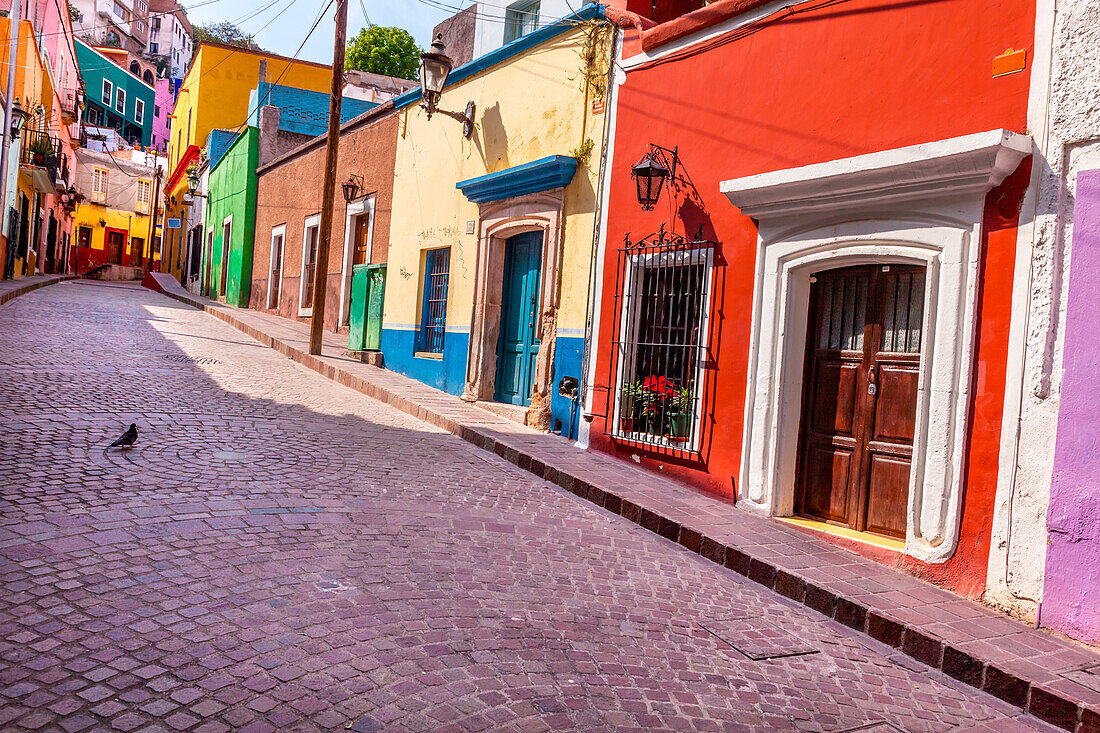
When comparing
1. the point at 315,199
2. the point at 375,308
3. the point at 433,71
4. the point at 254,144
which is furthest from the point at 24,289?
the point at 433,71

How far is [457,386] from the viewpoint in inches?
454

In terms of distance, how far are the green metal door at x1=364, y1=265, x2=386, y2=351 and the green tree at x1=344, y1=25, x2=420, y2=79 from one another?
22740 millimetres

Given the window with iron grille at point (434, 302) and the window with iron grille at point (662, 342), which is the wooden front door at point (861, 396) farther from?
the window with iron grille at point (434, 302)

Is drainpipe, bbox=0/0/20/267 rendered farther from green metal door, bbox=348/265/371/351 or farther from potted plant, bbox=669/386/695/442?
potted plant, bbox=669/386/695/442

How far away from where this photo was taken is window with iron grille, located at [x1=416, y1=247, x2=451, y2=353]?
40.9 feet

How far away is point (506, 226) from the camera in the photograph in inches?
415

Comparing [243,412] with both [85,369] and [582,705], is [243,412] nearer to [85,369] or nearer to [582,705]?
[85,369]

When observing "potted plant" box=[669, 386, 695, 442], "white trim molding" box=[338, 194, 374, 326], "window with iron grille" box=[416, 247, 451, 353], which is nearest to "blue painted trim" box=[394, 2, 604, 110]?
"window with iron grille" box=[416, 247, 451, 353]

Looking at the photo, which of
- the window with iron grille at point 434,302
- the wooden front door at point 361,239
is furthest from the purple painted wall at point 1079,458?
the wooden front door at point 361,239

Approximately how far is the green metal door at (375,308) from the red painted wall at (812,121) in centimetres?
610

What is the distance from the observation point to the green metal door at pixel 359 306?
14.3 meters

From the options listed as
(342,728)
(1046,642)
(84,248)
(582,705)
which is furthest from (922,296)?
(84,248)

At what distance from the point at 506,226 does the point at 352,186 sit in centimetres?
672

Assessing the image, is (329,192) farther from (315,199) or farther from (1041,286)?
(1041,286)
